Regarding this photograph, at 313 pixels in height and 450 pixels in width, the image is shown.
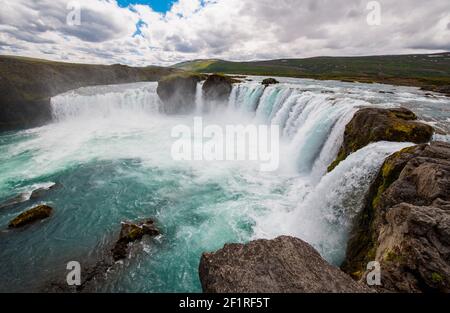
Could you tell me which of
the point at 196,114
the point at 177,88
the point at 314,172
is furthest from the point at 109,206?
the point at 177,88

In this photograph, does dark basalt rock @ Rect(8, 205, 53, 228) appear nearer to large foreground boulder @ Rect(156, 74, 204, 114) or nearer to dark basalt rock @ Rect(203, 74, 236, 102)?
dark basalt rock @ Rect(203, 74, 236, 102)

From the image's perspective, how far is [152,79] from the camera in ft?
312

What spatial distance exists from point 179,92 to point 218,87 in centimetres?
966

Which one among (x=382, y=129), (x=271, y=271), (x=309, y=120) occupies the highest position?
(x=382, y=129)

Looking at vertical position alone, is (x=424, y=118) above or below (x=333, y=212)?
above

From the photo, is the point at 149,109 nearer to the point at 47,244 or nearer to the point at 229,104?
the point at 229,104

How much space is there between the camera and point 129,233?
1211 cm

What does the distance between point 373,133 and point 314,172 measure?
586 cm

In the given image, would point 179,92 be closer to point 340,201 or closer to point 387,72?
point 340,201

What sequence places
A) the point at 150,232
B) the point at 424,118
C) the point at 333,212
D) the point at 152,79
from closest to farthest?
the point at 333,212 → the point at 150,232 → the point at 424,118 → the point at 152,79

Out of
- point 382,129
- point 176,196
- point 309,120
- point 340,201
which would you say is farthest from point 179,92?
point 340,201

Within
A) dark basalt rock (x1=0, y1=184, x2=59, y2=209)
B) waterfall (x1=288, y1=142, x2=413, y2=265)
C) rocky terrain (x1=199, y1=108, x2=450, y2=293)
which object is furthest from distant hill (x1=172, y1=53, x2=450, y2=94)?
dark basalt rock (x1=0, y1=184, x2=59, y2=209)

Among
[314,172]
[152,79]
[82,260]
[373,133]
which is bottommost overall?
[82,260]

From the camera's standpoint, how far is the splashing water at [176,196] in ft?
33.9
